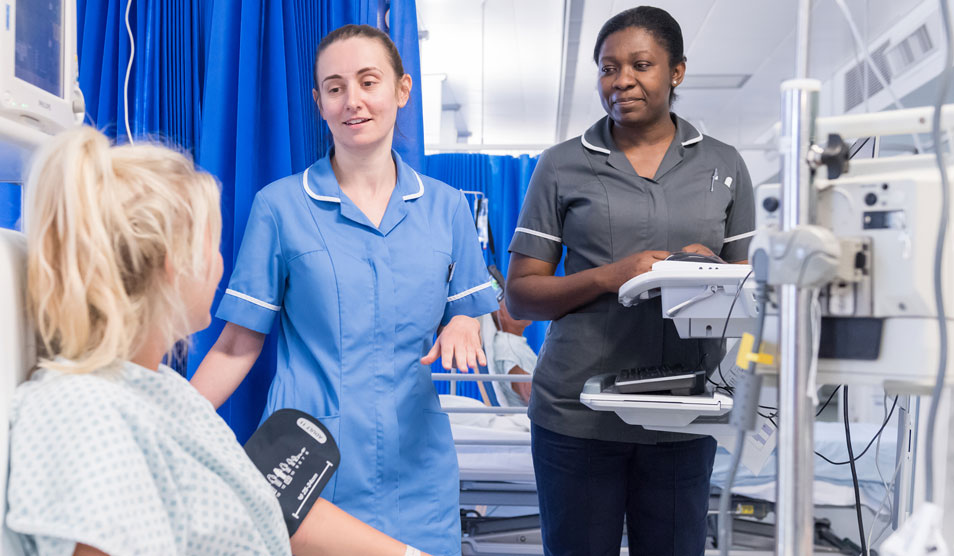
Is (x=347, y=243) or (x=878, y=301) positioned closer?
(x=878, y=301)

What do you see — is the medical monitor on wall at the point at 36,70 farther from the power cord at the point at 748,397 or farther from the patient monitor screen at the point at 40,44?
the power cord at the point at 748,397

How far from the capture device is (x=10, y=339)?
0.80m

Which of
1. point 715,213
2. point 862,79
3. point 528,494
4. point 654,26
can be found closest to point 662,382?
point 715,213

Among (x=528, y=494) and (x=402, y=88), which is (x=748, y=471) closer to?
(x=528, y=494)

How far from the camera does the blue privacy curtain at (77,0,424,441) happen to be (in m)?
1.74

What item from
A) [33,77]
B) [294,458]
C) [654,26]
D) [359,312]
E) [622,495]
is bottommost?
[622,495]

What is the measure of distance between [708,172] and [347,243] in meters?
0.78

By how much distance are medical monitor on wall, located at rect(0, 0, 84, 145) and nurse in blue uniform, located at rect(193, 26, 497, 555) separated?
41 centimetres

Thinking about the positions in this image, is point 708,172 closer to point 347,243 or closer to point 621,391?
point 621,391

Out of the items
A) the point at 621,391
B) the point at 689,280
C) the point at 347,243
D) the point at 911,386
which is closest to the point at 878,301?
the point at 911,386

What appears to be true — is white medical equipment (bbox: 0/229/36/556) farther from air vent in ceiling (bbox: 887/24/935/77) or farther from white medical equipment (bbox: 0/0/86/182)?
air vent in ceiling (bbox: 887/24/935/77)

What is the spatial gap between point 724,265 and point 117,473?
97 centimetres

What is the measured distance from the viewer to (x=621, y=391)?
1.42 meters

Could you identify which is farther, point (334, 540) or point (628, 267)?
point (628, 267)
